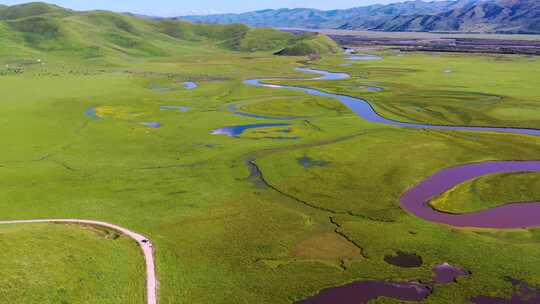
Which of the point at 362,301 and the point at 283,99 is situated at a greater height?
the point at 283,99

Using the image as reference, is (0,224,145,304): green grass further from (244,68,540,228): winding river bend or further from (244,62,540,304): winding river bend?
(244,68,540,228): winding river bend

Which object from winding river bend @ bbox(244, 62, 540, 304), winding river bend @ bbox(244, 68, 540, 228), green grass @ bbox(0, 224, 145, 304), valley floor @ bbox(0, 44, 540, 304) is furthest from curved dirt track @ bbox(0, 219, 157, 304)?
winding river bend @ bbox(244, 68, 540, 228)

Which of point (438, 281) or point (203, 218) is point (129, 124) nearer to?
point (203, 218)

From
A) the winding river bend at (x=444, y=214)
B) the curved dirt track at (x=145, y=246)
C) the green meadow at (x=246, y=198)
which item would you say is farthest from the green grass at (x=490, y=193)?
the curved dirt track at (x=145, y=246)

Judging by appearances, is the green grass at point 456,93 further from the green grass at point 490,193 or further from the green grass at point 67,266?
the green grass at point 67,266

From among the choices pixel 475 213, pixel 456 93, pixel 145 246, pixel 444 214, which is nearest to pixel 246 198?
pixel 145 246

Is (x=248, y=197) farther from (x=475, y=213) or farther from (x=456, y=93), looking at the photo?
(x=456, y=93)

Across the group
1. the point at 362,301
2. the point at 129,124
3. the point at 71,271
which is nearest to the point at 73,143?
the point at 129,124
